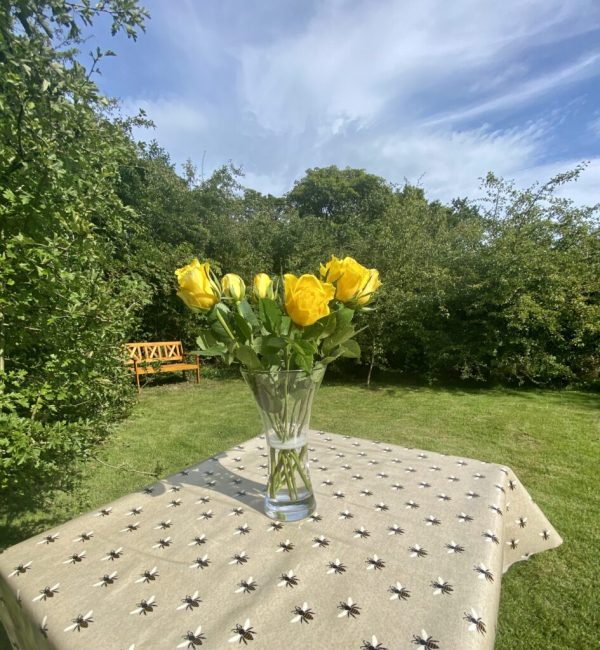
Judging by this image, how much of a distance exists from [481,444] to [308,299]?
3.90 meters

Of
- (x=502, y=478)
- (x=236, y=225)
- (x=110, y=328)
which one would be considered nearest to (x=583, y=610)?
(x=502, y=478)

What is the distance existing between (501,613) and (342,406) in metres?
3.79

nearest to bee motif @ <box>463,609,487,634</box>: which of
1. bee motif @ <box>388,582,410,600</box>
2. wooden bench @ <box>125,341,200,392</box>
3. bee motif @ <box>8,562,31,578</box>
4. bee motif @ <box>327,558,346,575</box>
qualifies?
bee motif @ <box>388,582,410,600</box>

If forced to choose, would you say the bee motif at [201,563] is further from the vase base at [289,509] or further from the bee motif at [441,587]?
the bee motif at [441,587]

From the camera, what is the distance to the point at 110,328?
1.61 metres

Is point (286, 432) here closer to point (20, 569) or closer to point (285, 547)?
point (285, 547)

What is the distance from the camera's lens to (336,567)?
0.87 metres

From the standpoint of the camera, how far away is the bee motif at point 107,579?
0.83m

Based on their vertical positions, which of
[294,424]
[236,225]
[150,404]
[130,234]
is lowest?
[150,404]

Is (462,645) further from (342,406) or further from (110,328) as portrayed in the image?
(342,406)

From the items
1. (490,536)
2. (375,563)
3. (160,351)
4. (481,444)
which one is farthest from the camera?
(160,351)

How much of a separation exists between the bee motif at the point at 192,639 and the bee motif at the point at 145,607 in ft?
0.35

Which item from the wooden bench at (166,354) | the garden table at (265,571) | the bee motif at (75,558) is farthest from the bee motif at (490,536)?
the wooden bench at (166,354)

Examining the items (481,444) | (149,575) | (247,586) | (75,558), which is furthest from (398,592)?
(481,444)
